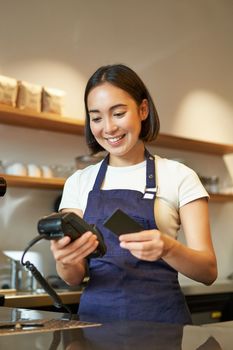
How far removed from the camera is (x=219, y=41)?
425 cm

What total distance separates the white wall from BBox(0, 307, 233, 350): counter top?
2.17 m

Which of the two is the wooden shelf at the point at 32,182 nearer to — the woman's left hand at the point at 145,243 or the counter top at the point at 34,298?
the counter top at the point at 34,298

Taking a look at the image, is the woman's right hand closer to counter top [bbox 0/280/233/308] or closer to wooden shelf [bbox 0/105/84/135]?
counter top [bbox 0/280/233/308]

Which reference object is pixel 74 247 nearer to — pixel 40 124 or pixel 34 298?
pixel 34 298

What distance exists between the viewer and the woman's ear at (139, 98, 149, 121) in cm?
148

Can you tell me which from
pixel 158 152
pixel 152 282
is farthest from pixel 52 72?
pixel 152 282

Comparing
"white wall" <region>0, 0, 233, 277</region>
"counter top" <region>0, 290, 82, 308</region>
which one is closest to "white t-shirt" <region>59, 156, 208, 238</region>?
"counter top" <region>0, 290, 82, 308</region>

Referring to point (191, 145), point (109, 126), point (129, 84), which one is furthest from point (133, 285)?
point (191, 145)

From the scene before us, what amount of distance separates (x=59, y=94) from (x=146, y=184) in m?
1.72

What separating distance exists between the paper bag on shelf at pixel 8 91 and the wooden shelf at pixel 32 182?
0.40 meters

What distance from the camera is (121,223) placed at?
986mm

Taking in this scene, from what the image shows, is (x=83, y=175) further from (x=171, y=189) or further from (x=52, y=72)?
(x=52, y=72)

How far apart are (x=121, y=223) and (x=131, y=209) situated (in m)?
0.40

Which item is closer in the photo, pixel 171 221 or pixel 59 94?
pixel 171 221
